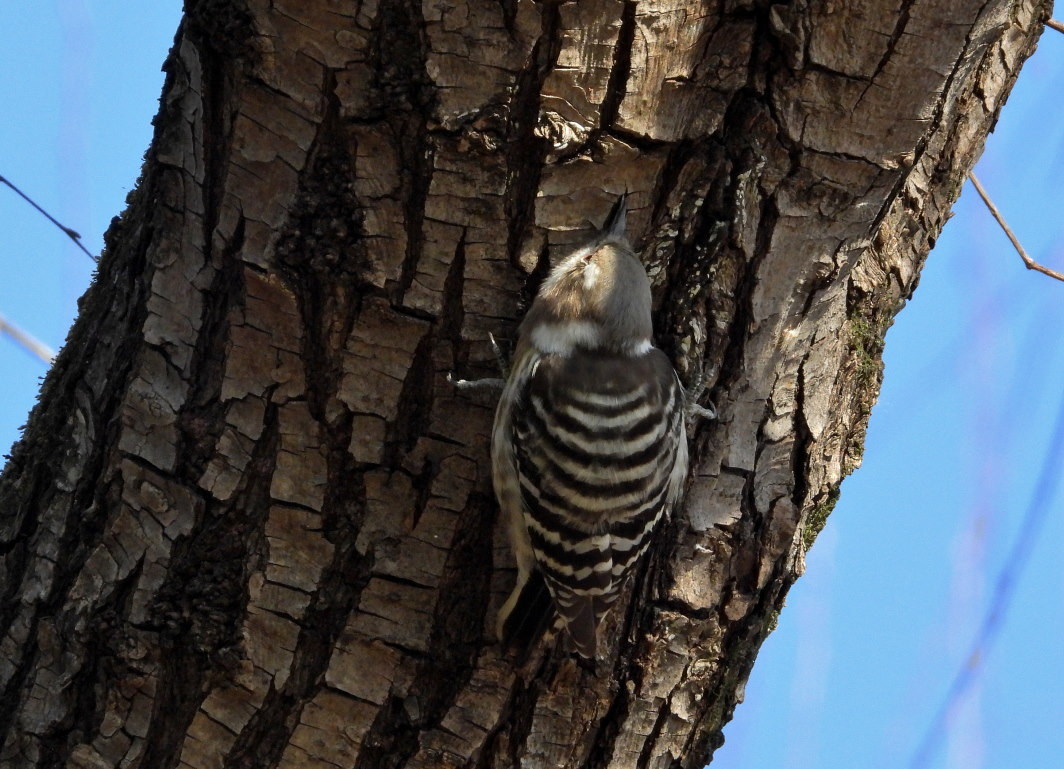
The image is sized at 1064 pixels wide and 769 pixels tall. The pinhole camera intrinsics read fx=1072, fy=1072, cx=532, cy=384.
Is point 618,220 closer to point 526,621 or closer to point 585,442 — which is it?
point 585,442

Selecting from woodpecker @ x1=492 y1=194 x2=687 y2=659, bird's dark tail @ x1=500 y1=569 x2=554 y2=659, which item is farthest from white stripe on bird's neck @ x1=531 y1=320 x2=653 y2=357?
bird's dark tail @ x1=500 y1=569 x2=554 y2=659

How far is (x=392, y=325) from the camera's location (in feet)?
7.91

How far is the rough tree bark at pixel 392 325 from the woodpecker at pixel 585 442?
91mm

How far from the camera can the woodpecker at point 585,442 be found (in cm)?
259

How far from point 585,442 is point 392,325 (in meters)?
0.78

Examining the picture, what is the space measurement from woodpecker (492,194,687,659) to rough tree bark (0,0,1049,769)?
91 mm

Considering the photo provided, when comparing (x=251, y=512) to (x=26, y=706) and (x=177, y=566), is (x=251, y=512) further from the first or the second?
(x=26, y=706)

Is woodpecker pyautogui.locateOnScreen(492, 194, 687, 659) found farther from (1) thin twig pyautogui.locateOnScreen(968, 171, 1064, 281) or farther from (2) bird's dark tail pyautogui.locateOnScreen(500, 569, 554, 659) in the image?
(1) thin twig pyautogui.locateOnScreen(968, 171, 1064, 281)

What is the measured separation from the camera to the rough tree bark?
233 centimetres

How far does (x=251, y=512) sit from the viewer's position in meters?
2.44

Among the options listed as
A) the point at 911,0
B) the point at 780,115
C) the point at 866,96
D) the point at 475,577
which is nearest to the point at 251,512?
the point at 475,577

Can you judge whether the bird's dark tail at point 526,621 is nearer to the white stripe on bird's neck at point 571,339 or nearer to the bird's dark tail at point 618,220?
the white stripe on bird's neck at point 571,339

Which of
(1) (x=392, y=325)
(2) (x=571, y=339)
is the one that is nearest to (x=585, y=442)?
(2) (x=571, y=339)

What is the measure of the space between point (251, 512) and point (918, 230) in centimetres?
182
